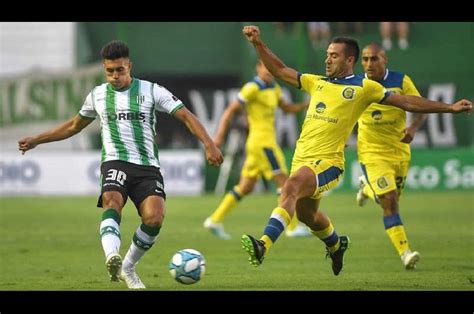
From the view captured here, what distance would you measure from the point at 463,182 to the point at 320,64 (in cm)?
484

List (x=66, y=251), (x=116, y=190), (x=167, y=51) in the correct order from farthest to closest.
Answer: (x=167, y=51), (x=66, y=251), (x=116, y=190)

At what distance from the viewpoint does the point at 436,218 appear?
1920 cm

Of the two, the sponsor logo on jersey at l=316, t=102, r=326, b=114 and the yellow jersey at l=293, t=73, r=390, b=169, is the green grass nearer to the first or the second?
the yellow jersey at l=293, t=73, r=390, b=169

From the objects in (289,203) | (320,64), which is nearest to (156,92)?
(289,203)

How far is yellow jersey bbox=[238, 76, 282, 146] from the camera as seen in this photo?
16.4m

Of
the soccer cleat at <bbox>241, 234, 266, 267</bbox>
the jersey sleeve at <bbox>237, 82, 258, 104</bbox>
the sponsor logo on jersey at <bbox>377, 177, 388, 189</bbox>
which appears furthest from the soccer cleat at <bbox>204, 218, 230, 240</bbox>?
the soccer cleat at <bbox>241, 234, 266, 267</bbox>

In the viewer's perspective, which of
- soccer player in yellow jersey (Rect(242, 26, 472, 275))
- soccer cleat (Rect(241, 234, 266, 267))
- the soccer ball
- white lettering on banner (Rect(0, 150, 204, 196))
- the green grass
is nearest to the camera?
soccer cleat (Rect(241, 234, 266, 267))

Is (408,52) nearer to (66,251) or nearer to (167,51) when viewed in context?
(167,51)

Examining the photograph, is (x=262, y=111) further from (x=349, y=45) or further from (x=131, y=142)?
(x=131, y=142)

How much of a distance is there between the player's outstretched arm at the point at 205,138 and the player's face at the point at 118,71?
0.59 metres

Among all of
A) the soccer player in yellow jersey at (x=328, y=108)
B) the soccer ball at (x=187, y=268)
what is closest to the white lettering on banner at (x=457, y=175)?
the soccer player in yellow jersey at (x=328, y=108)

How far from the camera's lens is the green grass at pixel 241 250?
10.6 metres

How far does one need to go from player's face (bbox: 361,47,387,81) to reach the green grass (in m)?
2.24

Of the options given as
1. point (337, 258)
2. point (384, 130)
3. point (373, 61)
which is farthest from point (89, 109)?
point (384, 130)
